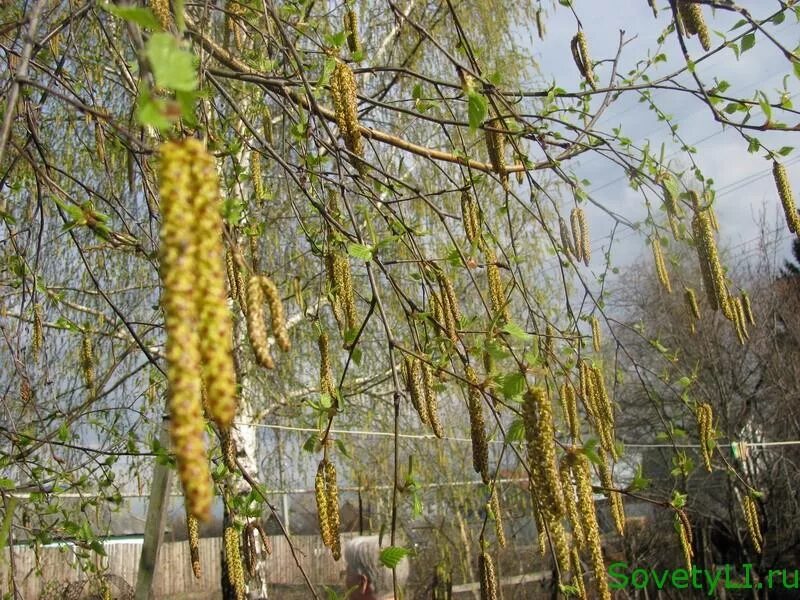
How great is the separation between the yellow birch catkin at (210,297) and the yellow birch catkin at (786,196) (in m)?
1.55

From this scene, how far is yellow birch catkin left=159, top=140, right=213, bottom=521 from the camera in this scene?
0.46 metres

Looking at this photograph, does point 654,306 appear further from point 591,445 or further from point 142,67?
point 142,67

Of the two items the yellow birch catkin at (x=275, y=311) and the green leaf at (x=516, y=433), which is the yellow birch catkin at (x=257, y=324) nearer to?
the yellow birch catkin at (x=275, y=311)

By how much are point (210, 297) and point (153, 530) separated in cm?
123

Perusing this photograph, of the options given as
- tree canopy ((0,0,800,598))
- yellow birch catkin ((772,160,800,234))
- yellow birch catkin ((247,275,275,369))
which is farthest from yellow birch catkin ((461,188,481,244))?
yellow birch catkin ((247,275,275,369))

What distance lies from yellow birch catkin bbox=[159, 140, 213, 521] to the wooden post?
1132 mm

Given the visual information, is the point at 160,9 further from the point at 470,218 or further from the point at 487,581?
the point at 487,581

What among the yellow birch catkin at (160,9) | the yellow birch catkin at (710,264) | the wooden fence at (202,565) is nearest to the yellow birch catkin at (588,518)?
the yellow birch catkin at (710,264)

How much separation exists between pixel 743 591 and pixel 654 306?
378cm

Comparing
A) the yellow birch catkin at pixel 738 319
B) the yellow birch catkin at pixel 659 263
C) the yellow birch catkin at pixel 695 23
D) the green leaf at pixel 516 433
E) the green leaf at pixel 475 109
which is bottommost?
the green leaf at pixel 516 433

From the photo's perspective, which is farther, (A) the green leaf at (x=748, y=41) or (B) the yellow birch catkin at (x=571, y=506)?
(A) the green leaf at (x=748, y=41)

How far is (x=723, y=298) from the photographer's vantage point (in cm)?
177

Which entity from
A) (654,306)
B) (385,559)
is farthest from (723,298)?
(654,306)

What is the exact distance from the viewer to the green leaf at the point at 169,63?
519 mm
